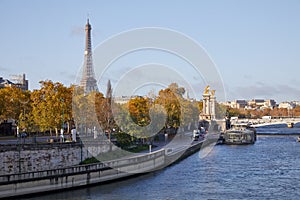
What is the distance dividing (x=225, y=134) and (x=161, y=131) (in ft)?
55.2

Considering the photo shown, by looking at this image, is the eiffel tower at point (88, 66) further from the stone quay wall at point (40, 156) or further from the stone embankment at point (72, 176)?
the stone quay wall at point (40, 156)

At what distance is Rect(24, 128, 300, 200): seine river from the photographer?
31.0 meters

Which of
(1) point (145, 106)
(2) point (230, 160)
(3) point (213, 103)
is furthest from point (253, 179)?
(3) point (213, 103)

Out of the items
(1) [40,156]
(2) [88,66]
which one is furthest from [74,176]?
(2) [88,66]

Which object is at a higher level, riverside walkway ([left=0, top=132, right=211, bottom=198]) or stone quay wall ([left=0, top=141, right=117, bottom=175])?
stone quay wall ([left=0, top=141, right=117, bottom=175])

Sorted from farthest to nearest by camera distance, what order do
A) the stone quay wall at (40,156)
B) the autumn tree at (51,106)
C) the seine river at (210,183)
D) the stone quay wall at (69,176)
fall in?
the autumn tree at (51,106)
the stone quay wall at (40,156)
the seine river at (210,183)
the stone quay wall at (69,176)

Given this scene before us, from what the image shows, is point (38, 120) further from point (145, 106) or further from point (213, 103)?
point (213, 103)

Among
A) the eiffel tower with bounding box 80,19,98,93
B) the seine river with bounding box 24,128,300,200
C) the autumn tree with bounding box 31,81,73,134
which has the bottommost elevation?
the seine river with bounding box 24,128,300,200

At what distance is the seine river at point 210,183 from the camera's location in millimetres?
31031

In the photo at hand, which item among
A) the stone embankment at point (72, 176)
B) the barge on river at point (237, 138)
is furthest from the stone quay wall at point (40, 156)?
the barge on river at point (237, 138)

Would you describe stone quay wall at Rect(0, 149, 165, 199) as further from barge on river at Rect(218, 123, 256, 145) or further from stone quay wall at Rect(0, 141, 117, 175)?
barge on river at Rect(218, 123, 256, 145)

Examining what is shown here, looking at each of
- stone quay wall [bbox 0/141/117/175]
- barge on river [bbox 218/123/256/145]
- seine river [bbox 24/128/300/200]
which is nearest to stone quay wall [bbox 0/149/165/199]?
seine river [bbox 24/128/300/200]

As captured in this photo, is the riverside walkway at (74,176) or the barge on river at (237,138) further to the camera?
the barge on river at (237,138)

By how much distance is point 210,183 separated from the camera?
3578 cm
